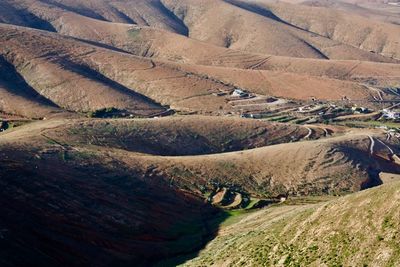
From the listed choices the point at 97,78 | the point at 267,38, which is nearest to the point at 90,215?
the point at 97,78

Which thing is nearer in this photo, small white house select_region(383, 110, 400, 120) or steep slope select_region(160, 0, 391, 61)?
small white house select_region(383, 110, 400, 120)

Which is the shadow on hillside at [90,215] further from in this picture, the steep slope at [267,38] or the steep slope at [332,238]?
the steep slope at [267,38]

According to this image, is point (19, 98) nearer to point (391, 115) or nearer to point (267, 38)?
point (391, 115)

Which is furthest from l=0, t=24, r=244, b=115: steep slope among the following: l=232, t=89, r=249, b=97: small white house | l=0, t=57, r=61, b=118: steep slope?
l=232, t=89, r=249, b=97: small white house

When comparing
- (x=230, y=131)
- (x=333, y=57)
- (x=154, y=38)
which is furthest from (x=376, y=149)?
(x=333, y=57)

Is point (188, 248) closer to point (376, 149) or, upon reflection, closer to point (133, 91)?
point (376, 149)

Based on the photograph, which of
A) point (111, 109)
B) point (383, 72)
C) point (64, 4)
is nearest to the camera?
point (111, 109)

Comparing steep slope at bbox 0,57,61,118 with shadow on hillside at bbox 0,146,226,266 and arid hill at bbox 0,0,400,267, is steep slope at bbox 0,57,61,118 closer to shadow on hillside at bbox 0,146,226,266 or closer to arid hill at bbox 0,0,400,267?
arid hill at bbox 0,0,400,267

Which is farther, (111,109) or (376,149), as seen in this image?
(111,109)
